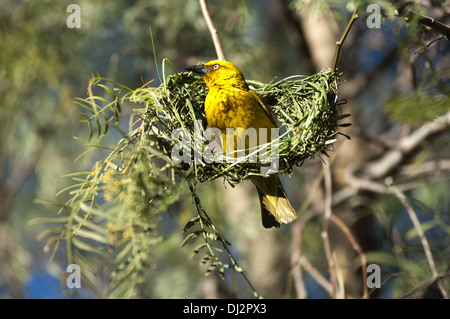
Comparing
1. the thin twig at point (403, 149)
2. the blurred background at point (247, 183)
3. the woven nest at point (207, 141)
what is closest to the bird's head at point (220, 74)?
the woven nest at point (207, 141)

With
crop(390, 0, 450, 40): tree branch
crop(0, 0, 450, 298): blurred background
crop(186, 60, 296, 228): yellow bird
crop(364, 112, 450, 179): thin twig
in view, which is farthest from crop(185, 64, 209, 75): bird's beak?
crop(364, 112, 450, 179): thin twig

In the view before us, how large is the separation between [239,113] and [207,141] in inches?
9.6

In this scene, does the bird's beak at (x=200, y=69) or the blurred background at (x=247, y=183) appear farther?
the blurred background at (x=247, y=183)

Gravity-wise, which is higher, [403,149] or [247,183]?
[247,183]

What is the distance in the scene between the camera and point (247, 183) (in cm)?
611

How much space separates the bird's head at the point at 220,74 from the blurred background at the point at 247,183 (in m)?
1.15

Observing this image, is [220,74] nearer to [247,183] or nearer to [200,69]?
[200,69]

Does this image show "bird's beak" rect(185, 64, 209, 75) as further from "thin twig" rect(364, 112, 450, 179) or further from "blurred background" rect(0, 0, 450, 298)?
"thin twig" rect(364, 112, 450, 179)

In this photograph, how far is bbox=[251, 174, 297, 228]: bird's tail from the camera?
91.3 inches

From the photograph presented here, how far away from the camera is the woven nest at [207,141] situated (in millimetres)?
1977

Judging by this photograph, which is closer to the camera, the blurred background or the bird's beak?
the bird's beak

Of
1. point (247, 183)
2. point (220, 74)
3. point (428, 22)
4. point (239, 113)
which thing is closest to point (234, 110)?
point (239, 113)

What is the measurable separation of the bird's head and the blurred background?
115 cm

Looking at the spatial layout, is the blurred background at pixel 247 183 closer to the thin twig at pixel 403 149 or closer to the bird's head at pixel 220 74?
the thin twig at pixel 403 149
